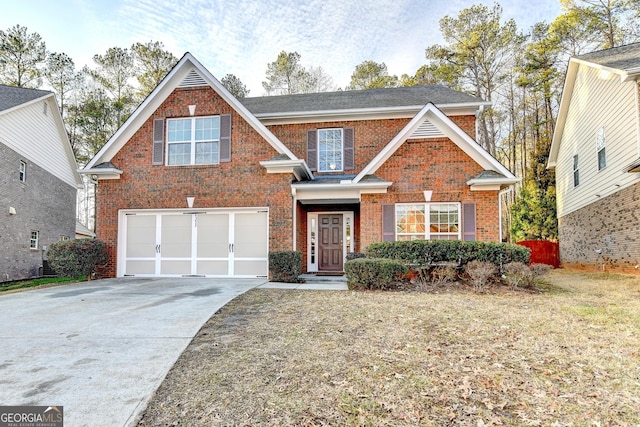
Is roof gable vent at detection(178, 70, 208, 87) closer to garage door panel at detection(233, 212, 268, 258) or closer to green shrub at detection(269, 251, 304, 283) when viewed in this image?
garage door panel at detection(233, 212, 268, 258)

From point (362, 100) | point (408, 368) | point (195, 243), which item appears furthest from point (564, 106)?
point (408, 368)

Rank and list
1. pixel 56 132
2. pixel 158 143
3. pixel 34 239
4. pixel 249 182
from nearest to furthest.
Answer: pixel 249 182 → pixel 158 143 → pixel 34 239 → pixel 56 132

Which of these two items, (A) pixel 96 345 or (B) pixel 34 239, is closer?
(A) pixel 96 345

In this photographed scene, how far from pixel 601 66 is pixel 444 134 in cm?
535

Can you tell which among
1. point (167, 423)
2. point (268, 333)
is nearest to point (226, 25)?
point (268, 333)

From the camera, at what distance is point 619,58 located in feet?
38.3

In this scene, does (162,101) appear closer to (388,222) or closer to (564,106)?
(388,222)

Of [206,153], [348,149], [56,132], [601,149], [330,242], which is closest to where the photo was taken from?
[206,153]

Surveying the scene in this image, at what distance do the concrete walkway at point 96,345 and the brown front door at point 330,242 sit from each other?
17.8ft

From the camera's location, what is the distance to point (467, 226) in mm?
10953

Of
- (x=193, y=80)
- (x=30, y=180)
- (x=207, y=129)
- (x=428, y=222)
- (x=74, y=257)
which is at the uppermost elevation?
(x=193, y=80)

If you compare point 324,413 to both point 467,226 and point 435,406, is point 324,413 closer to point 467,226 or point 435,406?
point 435,406

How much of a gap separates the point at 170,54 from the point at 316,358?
28057 millimetres

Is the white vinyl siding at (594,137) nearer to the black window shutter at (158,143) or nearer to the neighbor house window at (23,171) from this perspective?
the black window shutter at (158,143)
